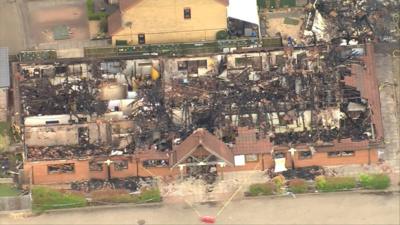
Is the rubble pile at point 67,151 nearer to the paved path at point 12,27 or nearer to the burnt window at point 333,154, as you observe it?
the paved path at point 12,27

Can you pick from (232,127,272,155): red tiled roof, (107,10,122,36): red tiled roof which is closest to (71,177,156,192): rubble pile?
(232,127,272,155): red tiled roof

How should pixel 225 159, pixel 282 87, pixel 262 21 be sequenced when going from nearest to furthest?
1. pixel 225 159
2. pixel 282 87
3. pixel 262 21

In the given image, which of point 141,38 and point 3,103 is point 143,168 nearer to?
point 141,38

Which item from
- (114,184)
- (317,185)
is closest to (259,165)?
(317,185)

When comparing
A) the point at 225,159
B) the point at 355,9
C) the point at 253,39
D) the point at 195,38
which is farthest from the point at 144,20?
the point at 355,9

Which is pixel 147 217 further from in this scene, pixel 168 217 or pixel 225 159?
pixel 225 159

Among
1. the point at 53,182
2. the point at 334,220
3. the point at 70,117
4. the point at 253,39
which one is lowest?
the point at 334,220

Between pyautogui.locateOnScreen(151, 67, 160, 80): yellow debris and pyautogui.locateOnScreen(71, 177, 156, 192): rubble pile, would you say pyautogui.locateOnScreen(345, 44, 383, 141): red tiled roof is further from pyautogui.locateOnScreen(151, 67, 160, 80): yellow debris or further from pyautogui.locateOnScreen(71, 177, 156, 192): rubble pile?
pyautogui.locateOnScreen(71, 177, 156, 192): rubble pile
